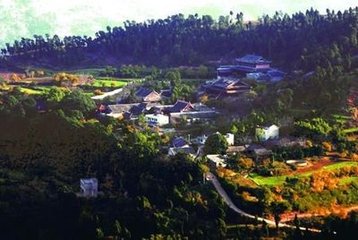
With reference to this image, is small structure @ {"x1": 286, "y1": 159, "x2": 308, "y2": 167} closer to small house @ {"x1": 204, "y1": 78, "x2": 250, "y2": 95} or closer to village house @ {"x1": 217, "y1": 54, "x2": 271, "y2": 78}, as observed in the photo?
small house @ {"x1": 204, "y1": 78, "x2": 250, "y2": 95}

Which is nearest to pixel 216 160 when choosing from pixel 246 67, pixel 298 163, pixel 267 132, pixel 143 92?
pixel 298 163

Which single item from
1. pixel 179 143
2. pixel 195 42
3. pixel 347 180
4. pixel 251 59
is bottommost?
pixel 347 180

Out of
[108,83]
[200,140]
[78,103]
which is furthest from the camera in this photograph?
[108,83]

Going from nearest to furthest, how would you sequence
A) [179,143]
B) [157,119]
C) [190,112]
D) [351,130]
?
1. [179,143]
2. [351,130]
3. [157,119]
4. [190,112]

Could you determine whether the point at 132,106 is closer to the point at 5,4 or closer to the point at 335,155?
the point at 335,155

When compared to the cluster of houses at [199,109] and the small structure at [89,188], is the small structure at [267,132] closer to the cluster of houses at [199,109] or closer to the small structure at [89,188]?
the cluster of houses at [199,109]

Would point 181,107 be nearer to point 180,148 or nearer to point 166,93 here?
point 166,93

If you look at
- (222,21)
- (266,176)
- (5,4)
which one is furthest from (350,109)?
(5,4)

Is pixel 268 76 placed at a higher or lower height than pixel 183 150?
higher
